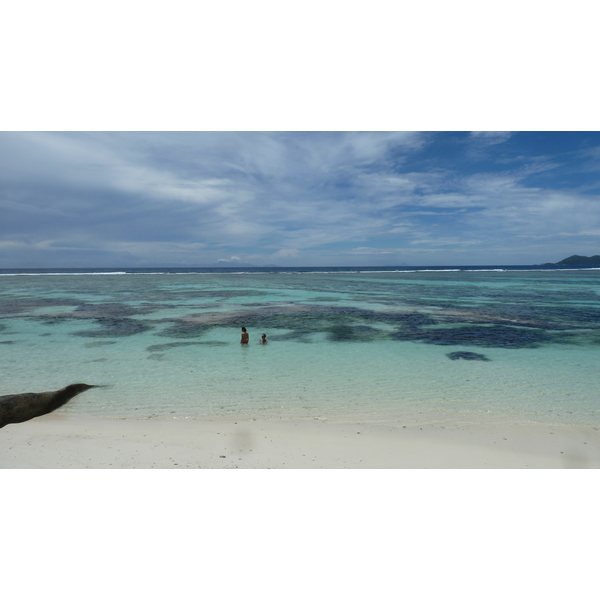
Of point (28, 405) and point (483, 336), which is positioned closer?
point (28, 405)

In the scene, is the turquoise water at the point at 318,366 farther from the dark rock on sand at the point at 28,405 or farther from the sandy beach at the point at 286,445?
the sandy beach at the point at 286,445

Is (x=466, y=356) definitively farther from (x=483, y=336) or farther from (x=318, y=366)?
(x=318, y=366)

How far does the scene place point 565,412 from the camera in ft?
28.9

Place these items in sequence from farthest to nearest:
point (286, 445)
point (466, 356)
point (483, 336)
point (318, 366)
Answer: point (483, 336) < point (466, 356) < point (318, 366) < point (286, 445)

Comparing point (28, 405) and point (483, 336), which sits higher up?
point (28, 405)

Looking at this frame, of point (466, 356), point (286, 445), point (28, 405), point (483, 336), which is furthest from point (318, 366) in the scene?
point (483, 336)

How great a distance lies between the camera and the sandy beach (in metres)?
6.37

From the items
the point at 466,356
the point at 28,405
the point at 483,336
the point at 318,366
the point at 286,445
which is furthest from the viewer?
the point at 483,336

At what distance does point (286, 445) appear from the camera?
A: 6.98m

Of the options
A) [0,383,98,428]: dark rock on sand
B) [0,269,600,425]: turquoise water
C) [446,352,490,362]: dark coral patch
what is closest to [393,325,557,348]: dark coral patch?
Answer: [0,269,600,425]: turquoise water

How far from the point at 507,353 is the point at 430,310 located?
1316 centimetres

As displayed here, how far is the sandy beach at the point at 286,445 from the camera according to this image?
6.37m

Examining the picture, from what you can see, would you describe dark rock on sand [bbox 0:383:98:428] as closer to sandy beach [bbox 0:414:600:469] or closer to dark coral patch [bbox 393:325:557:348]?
sandy beach [bbox 0:414:600:469]

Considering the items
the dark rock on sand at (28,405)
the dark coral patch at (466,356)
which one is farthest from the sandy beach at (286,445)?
the dark coral patch at (466,356)
